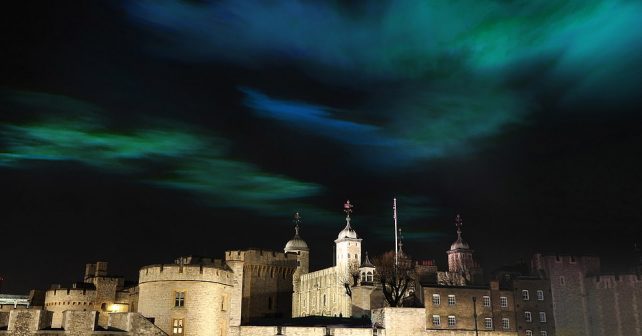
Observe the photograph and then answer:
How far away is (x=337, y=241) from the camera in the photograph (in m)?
98.9

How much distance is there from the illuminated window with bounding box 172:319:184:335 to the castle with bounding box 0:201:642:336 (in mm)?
84

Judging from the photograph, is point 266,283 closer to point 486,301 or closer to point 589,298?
point 486,301

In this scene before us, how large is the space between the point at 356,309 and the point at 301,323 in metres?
15.0

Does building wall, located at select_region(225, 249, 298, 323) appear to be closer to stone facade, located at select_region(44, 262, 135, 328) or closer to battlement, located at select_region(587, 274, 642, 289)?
stone facade, located at select_region(44, 262, 135, 328)

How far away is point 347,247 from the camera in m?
96.7

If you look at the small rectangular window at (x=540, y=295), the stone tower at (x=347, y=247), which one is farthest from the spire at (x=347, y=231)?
the small rectangular window at (x=540, y=295)

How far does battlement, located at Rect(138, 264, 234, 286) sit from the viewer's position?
178 ft

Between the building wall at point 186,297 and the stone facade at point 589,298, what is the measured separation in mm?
45170

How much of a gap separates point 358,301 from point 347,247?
19610mm

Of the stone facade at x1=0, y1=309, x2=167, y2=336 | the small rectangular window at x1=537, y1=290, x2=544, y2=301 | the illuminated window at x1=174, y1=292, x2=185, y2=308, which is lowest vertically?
the stone facade at x1=0, y1=309, x2=167, y2=336

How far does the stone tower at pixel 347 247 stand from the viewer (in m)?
95.3

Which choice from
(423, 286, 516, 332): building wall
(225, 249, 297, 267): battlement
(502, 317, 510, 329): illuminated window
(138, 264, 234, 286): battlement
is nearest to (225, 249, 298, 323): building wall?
(225, 249, 297, 267): battlement

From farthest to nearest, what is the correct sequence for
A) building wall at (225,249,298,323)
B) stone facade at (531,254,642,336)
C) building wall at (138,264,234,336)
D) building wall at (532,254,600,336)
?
1. building wall at (532,254,600,336)
2. stone facade at (531,254,642,336)
3. building wall at (225,249,298,323)
4. building wall at (138,264,234,336)

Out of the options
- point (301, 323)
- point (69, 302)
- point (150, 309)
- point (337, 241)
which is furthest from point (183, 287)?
point (337, 241)
